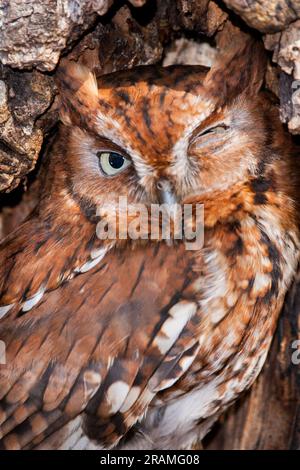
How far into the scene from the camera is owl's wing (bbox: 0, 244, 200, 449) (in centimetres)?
220

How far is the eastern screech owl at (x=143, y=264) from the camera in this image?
2.16m

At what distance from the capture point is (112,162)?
2238mm

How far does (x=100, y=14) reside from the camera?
2107mm

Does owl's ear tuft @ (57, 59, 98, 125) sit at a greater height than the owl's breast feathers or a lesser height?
greater

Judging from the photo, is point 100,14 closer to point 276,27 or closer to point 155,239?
point 276,27

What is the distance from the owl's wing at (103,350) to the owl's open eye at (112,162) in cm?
28

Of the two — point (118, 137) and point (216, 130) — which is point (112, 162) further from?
point (216, 130)

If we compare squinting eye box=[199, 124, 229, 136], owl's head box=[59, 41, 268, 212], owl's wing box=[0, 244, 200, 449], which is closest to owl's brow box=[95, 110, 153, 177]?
owl's head box=[59, 41, 268, 212]

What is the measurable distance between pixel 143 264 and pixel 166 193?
26cm

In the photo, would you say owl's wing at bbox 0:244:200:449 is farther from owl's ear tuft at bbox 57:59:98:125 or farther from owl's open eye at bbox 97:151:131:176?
owl's ear tuft at bbox 57:59:98:125

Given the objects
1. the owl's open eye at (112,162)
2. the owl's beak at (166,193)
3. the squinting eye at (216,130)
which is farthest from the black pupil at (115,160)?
the squinting eye at (216,130)

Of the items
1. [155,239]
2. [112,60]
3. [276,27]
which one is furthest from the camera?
[112,60]

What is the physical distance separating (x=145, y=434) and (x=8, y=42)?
138 cm

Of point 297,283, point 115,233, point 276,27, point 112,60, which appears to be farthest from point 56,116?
point 297,283
